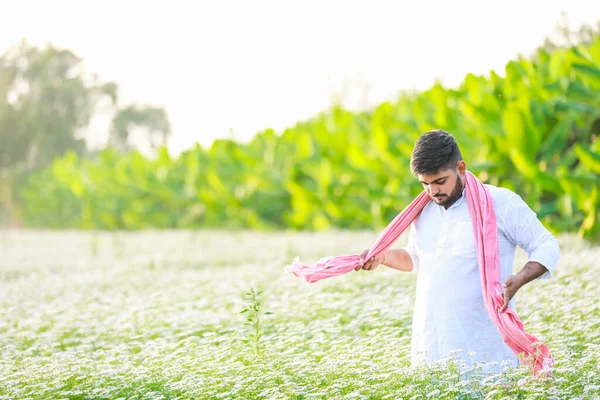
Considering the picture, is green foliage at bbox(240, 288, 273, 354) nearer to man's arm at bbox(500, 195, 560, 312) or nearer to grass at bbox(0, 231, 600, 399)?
grass at bbox(0, 231, 600, 399)

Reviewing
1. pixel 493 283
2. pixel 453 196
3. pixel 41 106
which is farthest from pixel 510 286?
pixel 41 106

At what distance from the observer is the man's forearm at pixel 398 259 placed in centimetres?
402

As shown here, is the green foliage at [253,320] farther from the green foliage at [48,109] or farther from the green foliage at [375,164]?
the green foliage at [48,109]

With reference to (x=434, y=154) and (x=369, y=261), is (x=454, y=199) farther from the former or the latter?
(x=369, y=261)

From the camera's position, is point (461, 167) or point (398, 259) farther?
point (398, 259)

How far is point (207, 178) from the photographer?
1830cm

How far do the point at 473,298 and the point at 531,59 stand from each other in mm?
9284

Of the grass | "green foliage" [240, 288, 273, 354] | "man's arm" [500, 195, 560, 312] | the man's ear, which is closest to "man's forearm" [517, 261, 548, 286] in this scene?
"man's arm" [500, 195, 560, 312]

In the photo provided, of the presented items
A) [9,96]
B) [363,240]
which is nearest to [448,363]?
[363,240]

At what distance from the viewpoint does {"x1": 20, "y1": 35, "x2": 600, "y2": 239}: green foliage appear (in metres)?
9.97

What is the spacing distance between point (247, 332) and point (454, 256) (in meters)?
2.40

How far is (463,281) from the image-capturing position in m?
3.80

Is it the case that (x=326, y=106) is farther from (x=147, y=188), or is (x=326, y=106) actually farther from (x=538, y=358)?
(x=538, y=358)

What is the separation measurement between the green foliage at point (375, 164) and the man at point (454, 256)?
5.46m
